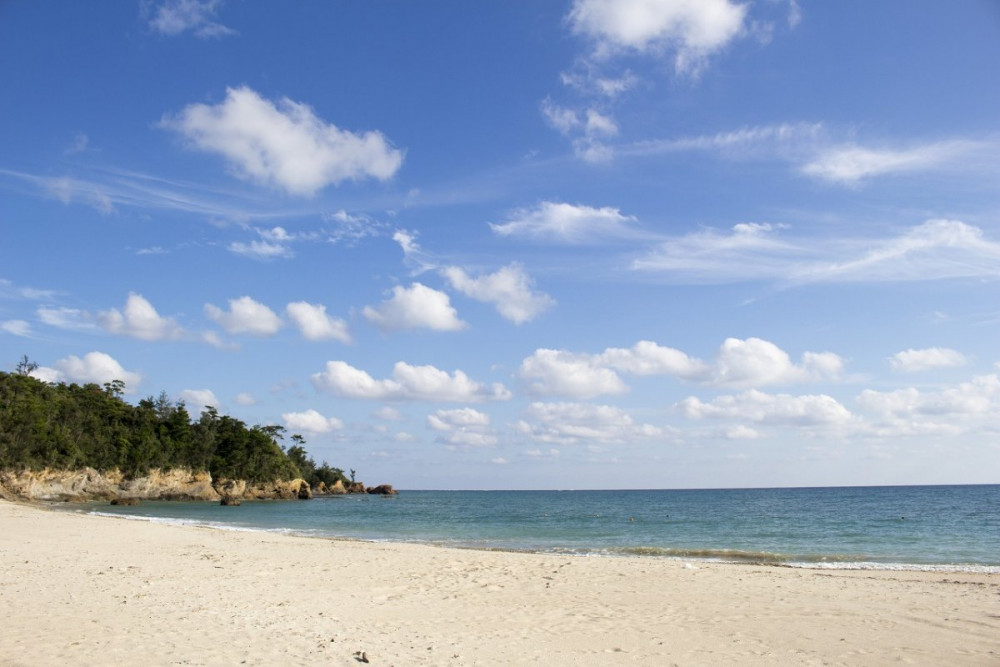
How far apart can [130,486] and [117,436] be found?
6765 mm

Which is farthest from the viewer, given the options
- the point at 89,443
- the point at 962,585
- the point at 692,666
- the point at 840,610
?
the point at 89,443

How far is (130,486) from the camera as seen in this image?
7981 cm

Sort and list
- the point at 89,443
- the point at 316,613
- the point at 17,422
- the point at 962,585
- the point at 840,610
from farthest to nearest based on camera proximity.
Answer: the point at 89,443, the point at 17,422, the point at 962,585, the point at 840,610, the point at 316,613

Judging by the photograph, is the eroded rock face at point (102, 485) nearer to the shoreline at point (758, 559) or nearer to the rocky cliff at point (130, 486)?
the rocky cliff at point (130, 486)

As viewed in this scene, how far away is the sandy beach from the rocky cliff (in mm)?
55296

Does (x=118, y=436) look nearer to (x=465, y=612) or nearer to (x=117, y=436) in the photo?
(x=117, y=436)

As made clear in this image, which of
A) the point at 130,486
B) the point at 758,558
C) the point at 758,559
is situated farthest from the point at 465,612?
the point at 130,486

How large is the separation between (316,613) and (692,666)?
635 centimetres

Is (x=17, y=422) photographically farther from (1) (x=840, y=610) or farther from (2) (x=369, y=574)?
(1) (x=840, y=610)

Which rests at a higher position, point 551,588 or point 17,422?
point 17,422

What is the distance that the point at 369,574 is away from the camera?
1603 cm

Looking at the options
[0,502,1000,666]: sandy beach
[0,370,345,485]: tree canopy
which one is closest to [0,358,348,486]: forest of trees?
[0,370,345,485]: tree canopy

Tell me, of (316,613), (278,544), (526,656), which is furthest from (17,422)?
(526,656)

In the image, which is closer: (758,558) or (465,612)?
(465,612)
